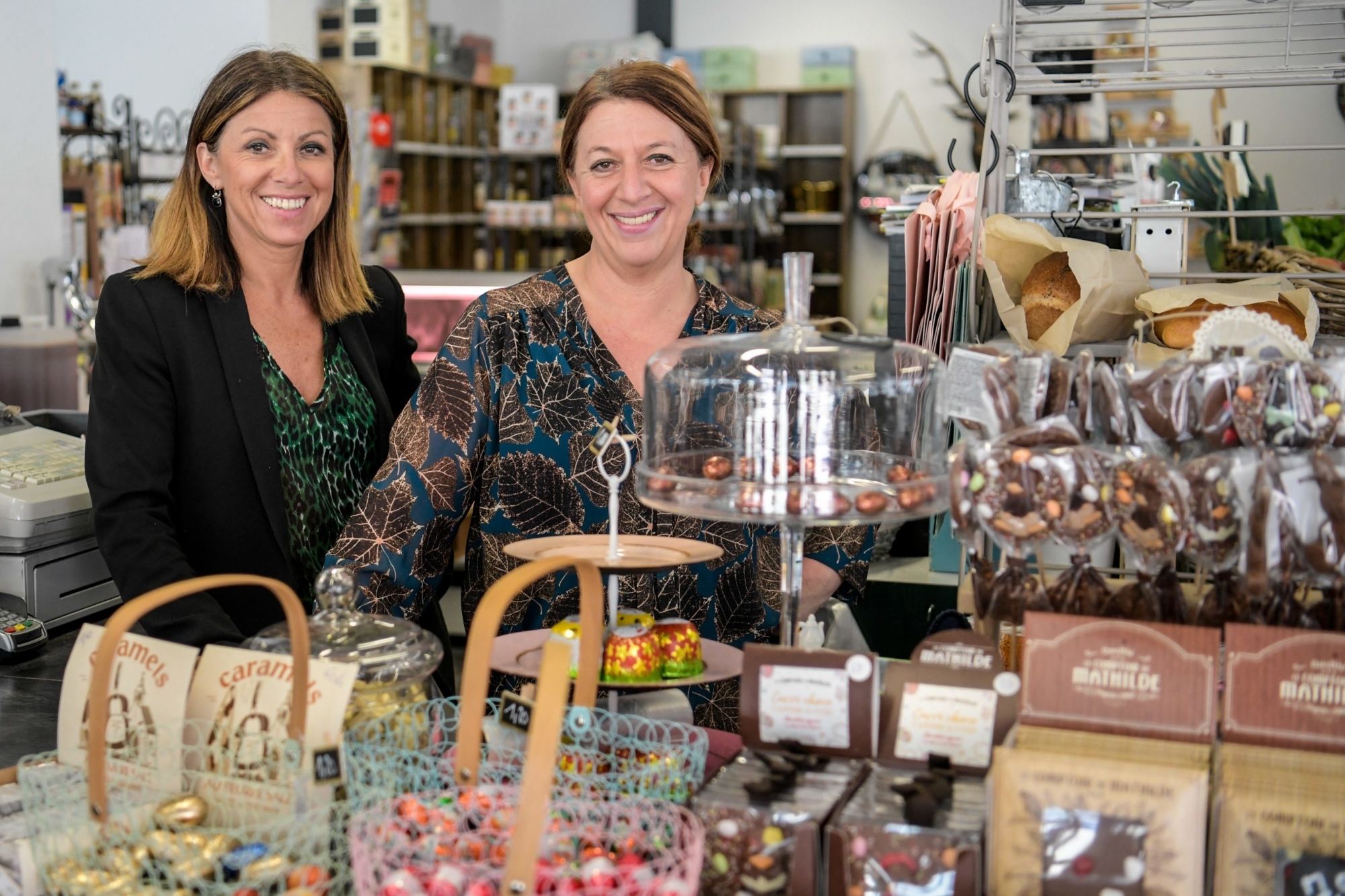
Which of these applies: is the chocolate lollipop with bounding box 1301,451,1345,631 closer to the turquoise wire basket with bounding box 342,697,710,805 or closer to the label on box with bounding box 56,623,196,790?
the turquoise wire basket with bounding box 342,697,710,805

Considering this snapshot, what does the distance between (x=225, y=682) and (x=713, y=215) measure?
7.32m

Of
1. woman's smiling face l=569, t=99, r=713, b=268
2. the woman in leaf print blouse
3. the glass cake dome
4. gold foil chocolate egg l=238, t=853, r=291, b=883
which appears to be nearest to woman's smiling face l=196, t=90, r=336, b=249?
the woman in leaf print blouse

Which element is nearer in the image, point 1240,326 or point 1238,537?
point 1238,537

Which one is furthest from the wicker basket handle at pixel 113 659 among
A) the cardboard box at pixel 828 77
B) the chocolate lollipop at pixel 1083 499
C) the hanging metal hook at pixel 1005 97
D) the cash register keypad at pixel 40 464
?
the cardboard box at pixel 828 77

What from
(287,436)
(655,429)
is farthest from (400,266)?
(655,429)

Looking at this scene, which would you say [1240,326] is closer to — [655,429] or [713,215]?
[655,429]

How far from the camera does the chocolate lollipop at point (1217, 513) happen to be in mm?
1162

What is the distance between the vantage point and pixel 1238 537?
117cm

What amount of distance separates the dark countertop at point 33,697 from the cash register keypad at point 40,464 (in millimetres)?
267

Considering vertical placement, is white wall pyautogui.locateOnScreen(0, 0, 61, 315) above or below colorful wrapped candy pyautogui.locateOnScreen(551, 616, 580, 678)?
above

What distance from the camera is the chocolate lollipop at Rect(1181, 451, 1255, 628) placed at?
1162mm

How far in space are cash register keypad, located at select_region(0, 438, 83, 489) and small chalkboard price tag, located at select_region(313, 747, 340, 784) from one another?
1294 mm

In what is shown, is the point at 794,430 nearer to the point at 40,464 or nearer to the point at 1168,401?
the point at 1168,401

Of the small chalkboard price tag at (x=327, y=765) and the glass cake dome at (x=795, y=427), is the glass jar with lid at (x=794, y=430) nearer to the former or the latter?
the glass cake dome at (x=795, y=427)
